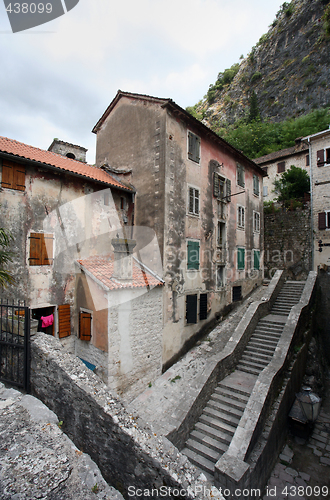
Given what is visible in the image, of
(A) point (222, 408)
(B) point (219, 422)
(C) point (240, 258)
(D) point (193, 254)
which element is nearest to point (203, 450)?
(B) point (219, 422)

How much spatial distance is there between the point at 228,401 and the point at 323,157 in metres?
20.2

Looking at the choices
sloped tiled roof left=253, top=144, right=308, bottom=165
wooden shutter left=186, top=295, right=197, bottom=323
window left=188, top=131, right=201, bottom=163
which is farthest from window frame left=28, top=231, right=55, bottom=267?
sloped tiled roof left=253, top=144, right=308, bottom=165

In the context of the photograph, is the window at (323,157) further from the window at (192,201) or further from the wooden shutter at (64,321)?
the wooden shutter at (64,321)

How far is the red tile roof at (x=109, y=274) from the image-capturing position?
30.6 feet

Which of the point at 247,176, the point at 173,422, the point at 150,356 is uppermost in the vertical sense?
the point at 247,176

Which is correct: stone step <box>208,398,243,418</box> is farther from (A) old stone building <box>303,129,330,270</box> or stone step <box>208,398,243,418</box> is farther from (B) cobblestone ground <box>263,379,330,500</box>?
(A) old stone building <box>303,129,330,270</box>

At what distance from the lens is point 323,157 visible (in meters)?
20.3

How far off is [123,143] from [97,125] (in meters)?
2.86

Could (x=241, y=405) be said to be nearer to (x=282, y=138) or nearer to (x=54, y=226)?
(x=54, y=226)

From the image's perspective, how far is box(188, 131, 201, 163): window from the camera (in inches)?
514

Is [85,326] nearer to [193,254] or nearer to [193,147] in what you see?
[193,254]

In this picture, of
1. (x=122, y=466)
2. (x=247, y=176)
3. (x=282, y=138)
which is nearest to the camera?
(x=122, y=466)

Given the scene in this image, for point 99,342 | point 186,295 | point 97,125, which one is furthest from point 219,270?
point 97,125

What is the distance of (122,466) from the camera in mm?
4008
